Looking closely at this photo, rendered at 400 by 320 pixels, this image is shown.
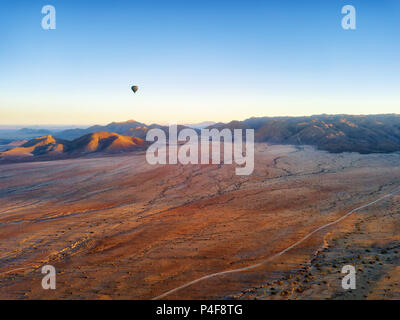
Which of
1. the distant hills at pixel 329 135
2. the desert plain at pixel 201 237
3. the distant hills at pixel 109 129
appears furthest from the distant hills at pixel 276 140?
the distant hills at pixel 109 129

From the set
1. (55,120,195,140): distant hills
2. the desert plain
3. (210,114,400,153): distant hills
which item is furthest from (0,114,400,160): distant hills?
(55,120,195,140): distant hills

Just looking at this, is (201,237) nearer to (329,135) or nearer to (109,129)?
(329,135)

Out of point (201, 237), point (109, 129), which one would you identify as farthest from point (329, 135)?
point (109, 129)

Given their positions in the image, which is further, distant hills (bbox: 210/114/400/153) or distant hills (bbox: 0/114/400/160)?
distant hills (bbox: 210/114/400/153)

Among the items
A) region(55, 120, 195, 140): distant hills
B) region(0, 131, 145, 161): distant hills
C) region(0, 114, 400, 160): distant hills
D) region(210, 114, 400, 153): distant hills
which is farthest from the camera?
region(55, 120, 195, 140): distant hills

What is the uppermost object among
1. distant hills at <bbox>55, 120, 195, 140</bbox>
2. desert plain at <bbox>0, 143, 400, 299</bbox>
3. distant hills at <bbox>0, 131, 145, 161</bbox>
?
distant hills at <bbox>55, 120, 195, 140</bbox>

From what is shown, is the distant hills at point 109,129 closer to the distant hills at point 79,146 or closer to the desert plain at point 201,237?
the distant hills at point 79,146

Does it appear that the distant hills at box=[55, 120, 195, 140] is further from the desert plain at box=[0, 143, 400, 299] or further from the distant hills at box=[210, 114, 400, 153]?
the desert plain at box=[0, 143, 400, 299]

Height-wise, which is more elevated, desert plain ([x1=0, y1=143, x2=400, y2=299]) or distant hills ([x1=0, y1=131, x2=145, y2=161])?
distant hills ([x1=0, y1=131, x2=145, y2=161])
